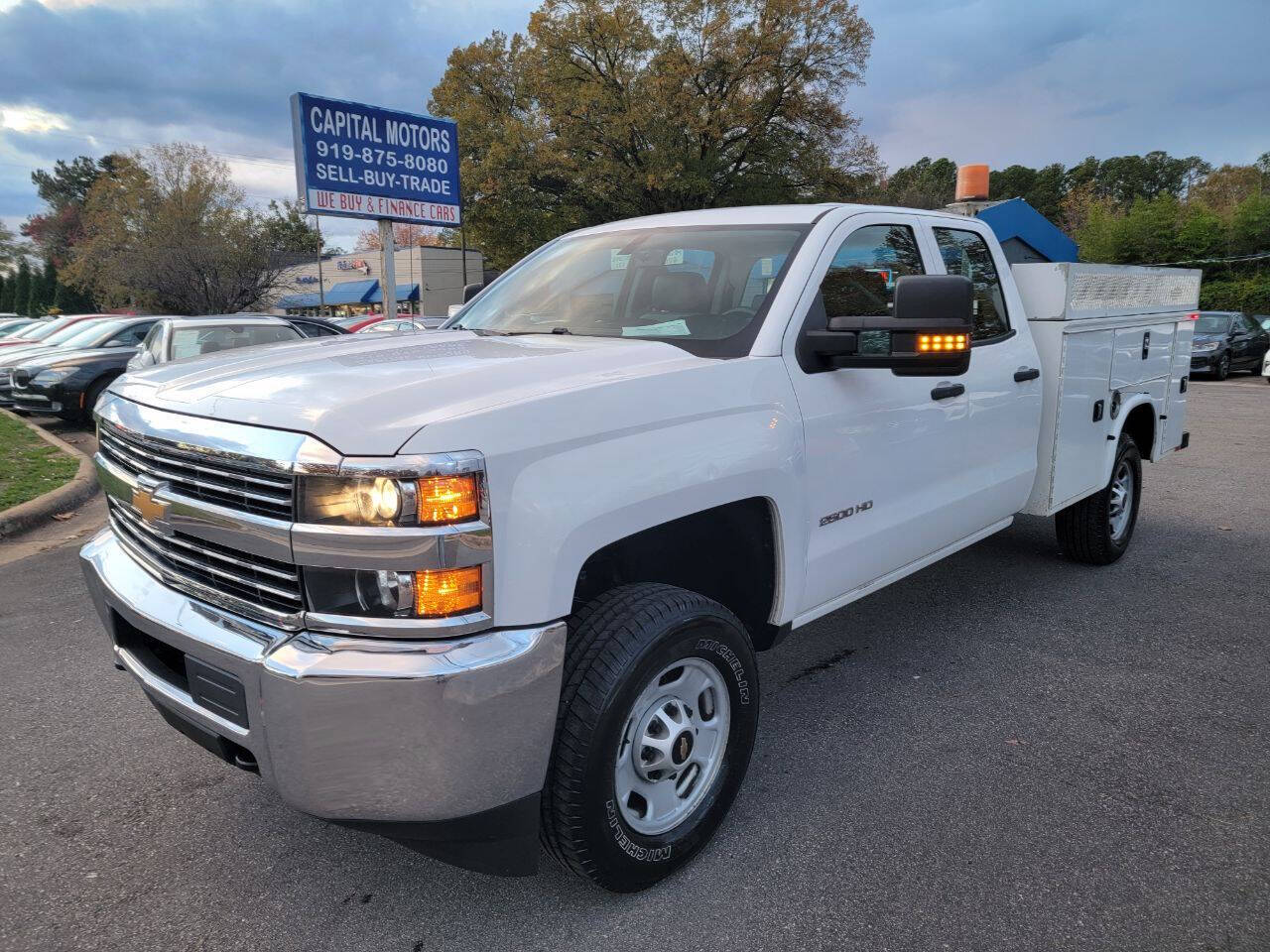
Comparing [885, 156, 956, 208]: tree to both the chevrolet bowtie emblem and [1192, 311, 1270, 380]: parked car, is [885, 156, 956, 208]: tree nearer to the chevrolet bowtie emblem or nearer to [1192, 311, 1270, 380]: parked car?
[1192, 311, 1270, 380]: parked car

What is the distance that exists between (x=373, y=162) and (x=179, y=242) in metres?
27.7

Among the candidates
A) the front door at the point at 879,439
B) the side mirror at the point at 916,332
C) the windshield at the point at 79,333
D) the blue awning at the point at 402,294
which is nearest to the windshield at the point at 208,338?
the windshield at the point at 79,333

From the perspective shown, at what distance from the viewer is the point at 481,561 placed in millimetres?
1942

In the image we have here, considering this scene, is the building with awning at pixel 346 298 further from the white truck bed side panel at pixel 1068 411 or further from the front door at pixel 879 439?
the front door at pixel 879 439

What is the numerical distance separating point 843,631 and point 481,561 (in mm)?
2951

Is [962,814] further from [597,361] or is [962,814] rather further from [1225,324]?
[1225,324]

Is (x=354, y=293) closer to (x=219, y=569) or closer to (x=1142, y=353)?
(x=1142, y=353)

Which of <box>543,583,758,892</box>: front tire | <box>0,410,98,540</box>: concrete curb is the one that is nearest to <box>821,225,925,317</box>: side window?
<box>543,583,758,892</box>: front tire

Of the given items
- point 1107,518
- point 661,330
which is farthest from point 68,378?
point 1107,518

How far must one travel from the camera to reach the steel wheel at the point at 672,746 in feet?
7.88

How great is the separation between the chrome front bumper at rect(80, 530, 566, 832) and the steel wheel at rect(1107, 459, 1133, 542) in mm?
4477

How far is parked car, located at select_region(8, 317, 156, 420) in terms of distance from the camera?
1131 centimetres

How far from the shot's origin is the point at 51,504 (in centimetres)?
705

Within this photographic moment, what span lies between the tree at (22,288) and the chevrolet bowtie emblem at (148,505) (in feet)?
249
